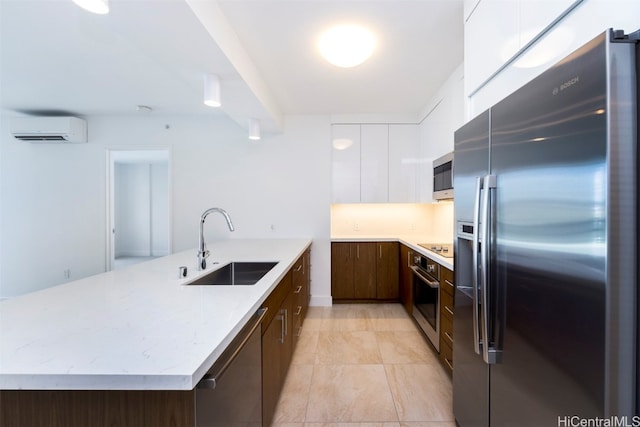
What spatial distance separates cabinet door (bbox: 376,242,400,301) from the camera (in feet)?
12.5

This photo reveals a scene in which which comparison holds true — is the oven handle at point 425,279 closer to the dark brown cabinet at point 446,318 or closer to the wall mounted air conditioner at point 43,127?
the dark brown cabinet at point 446,318

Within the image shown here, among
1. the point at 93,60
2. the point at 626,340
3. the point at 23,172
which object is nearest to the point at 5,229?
the point at 23,172

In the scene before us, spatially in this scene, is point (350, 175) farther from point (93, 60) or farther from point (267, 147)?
point (93, 60)

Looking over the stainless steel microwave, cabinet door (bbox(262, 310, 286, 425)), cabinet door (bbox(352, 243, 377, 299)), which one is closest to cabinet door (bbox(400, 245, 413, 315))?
cabinet door (bbox(352, 243, 377, 299))

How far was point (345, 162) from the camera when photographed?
397cm

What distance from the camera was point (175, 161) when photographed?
3975 millimetres

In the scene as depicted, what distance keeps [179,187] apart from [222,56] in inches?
103

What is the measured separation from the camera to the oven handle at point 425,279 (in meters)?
2.34

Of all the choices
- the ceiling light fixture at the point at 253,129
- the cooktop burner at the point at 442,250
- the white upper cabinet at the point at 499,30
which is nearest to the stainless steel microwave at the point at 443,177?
the cooktop burner at the point at 442,250

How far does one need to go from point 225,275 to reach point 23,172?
403 cm

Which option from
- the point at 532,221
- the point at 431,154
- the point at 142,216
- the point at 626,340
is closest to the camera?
the point at 626,340

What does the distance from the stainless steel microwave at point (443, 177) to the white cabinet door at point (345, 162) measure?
3.82 feet

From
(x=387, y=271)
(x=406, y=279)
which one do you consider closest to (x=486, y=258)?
(x=406, y=279)

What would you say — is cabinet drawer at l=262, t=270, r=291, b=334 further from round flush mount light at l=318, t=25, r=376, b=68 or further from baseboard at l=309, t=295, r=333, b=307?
baseboard at l=309, t=295, r=333, b=307
